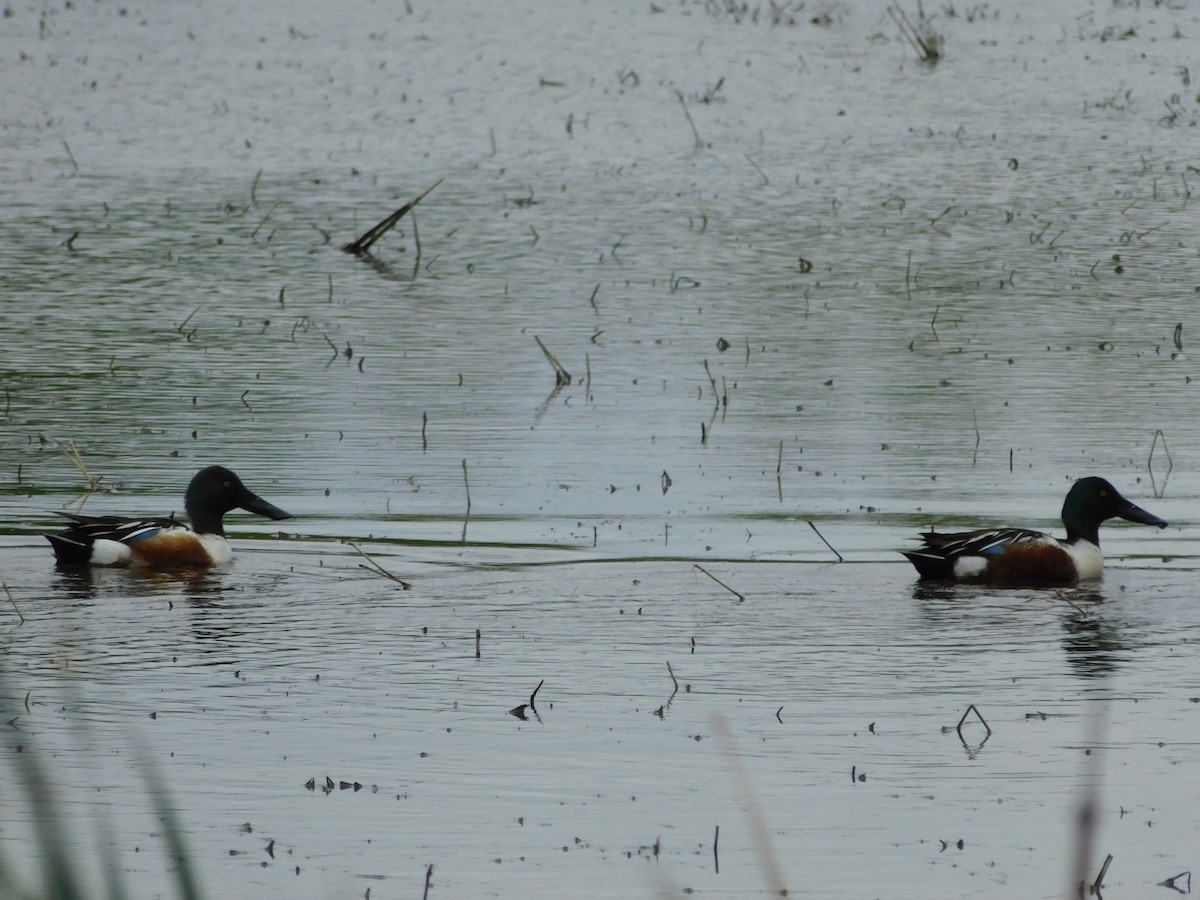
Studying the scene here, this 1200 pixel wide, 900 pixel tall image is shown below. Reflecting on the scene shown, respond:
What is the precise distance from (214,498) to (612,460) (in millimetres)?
2911

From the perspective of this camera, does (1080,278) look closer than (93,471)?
No

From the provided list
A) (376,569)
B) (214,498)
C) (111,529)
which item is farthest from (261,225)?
(376,569)

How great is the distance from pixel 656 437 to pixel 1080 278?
811 centimetres

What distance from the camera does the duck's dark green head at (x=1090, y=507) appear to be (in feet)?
35.9

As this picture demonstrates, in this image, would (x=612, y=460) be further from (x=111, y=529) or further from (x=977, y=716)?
(x=977, y=716)

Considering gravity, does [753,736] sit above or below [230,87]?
below

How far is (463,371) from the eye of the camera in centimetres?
1633

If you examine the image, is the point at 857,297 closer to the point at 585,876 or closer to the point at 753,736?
the point at 753,736

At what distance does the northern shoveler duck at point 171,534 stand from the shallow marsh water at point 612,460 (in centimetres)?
18

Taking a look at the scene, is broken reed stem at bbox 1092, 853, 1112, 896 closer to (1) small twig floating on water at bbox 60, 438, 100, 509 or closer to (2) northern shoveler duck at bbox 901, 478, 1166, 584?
(2) northern shoveler duck at bbox 901, 478, 1166, 584

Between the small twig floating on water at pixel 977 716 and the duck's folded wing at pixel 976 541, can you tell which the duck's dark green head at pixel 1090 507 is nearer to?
the duck's folded wing at pixel 976 541

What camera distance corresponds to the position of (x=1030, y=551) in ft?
34.6

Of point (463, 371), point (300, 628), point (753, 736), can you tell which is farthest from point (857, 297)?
point (753, 736)

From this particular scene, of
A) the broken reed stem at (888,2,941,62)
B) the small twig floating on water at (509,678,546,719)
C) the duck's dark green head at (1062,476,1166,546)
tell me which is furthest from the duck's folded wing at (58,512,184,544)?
the broken reed stem at (888,2,941,62)
